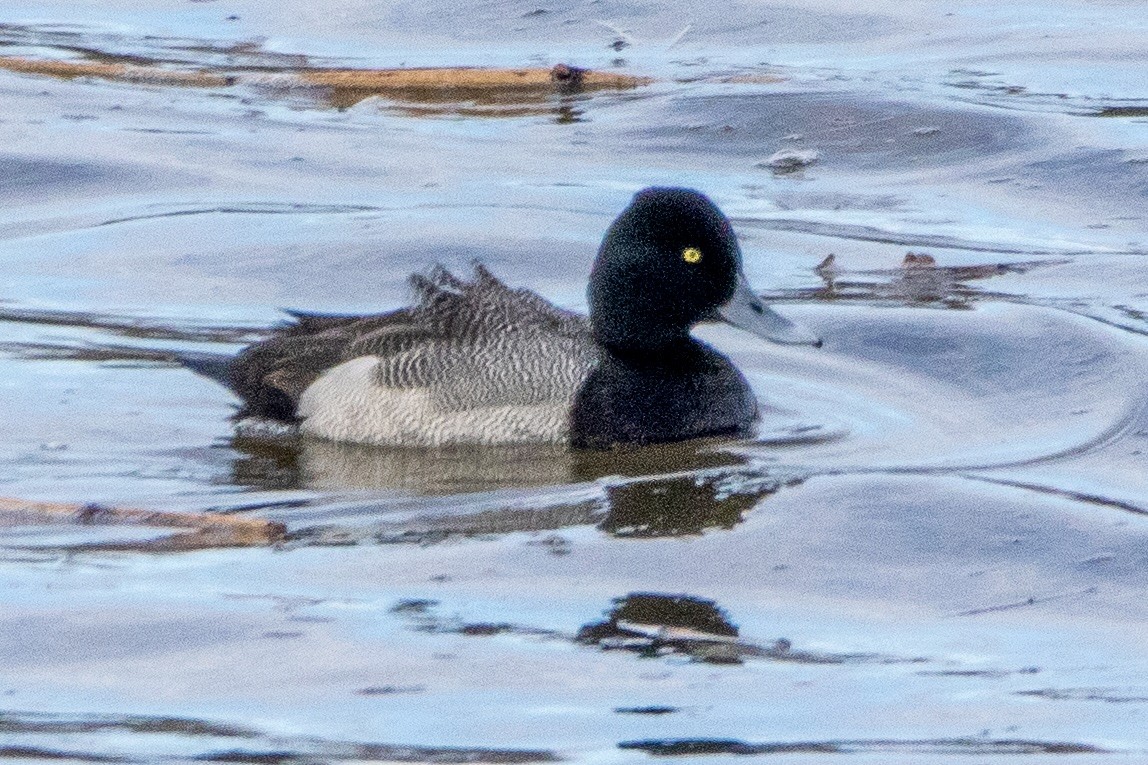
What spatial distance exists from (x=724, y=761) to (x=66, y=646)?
182cm

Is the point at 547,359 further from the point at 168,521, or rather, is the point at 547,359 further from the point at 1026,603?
the point at 1026,603

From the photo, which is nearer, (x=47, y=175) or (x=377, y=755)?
(x=377, y=755)

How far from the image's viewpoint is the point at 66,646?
5.94 meters

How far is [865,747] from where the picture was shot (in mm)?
5297

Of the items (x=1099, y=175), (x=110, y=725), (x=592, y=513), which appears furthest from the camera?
(x=1099, y=175)

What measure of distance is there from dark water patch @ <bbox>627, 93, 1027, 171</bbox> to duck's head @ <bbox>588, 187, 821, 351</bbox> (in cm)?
421

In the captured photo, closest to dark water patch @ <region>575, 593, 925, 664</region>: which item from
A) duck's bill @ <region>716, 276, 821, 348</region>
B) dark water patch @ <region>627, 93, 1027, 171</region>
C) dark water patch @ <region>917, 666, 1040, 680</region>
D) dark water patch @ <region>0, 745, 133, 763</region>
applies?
dark water patch @ <region>917, 666, 1040, 680</region>

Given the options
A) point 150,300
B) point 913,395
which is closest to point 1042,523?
point 913,395

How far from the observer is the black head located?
28.4 ft

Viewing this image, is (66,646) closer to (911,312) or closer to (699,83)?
(911,312)

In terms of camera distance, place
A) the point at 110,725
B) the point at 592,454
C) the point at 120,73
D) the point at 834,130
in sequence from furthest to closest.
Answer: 1. the point at 120,73
2. the point at 834,130
3. the point at 592,454
4. the point at 110,725

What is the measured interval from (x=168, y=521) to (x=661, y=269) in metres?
2.46

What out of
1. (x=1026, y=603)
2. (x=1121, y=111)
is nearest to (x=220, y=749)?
(x=1026, y=603)

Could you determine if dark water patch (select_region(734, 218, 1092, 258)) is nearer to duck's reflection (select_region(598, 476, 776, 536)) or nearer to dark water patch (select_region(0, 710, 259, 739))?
duck's reflection (select_region(598, 476, 776, 536))
